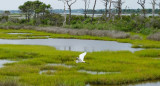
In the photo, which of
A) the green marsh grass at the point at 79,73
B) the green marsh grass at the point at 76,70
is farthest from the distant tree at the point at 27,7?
the green marsh grass at the point at 79,73

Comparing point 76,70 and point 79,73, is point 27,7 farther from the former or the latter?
point 79,73

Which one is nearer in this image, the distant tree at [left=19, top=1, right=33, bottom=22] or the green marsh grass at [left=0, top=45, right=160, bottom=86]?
the green marsh grass at [left=0, top=45, right=160, bottom=86]

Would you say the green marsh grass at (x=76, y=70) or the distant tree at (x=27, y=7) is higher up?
the distant tree at (x=27, y=7)

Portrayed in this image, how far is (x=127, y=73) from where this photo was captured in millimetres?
16828

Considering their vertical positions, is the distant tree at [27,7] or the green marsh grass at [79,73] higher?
the distant tree at [27,7]

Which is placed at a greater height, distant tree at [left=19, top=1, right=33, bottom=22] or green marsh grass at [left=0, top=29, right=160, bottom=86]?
distant tree at [left=19, top=1, right=33, bottom=22]

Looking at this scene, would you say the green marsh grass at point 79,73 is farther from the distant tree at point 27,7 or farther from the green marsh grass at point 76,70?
the distant tree at point 27,7

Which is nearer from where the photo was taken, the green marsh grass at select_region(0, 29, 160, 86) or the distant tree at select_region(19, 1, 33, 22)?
the green marsh grass at select_region(0, 29, 160, 86)

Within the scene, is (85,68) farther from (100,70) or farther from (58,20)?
(58,20)

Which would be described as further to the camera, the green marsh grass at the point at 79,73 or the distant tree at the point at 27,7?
the distant tree at the point at 27,7

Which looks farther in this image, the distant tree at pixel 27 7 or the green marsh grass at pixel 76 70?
the distant tree at pixel 27 7

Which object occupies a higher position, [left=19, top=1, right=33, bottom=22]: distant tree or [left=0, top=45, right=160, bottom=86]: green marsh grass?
[left=19, top=1, right=33, bottom=22]: distant tree

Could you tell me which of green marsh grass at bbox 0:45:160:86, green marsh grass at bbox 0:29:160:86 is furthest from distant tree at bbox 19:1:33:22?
green marsh grass at bbox 0:45:160:86

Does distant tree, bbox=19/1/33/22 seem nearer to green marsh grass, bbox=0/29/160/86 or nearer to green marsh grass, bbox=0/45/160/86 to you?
green marsh grass, bbox=0/29/160/86
